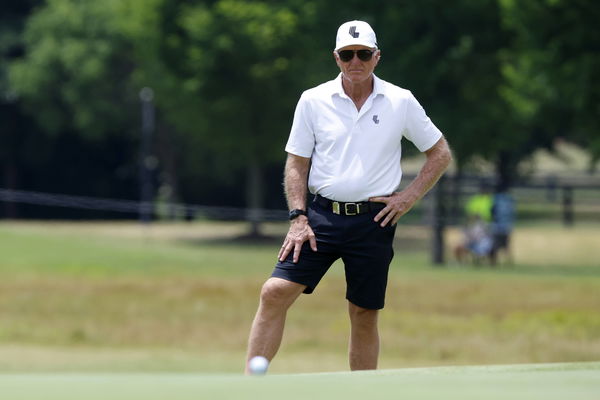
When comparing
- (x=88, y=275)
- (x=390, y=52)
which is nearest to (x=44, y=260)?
(x=88, y=275)

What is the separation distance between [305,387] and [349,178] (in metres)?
2.49

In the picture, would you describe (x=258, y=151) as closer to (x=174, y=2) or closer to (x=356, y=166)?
(x=174, y=2)

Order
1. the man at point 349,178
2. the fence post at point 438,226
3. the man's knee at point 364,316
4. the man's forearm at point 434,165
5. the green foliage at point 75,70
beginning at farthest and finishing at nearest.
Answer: the green foliage at point 75,70 < the fence post at point 438,226 < the man's knee at point 364,316 < the man's forearm at point 434,165 < the man at point 349,178

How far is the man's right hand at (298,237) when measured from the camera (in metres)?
8.03

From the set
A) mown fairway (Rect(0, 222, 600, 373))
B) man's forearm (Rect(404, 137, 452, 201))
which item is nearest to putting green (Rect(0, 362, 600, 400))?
man's forearm (Rect(404, 137, 452, 201))

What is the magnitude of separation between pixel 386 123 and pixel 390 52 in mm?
27889

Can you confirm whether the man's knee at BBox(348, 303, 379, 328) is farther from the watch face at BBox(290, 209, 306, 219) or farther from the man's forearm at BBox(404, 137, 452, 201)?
the man's forearm at BBox(404, 137, 452, 201)

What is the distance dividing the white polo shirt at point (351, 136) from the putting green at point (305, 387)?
1.84 m

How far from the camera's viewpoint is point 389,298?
78.1 ft

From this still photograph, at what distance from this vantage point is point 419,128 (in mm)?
8070

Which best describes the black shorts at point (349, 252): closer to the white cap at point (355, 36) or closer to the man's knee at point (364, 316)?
the man's knee at point (364, 316)

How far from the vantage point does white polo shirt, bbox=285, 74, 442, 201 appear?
7883 mm

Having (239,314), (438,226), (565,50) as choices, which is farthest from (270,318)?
(438,226)

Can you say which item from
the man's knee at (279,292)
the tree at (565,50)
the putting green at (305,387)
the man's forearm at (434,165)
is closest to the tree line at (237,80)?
the tree at (565,50)
